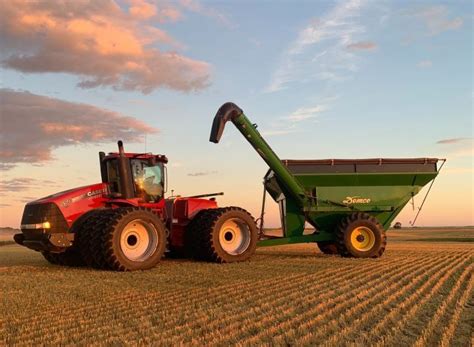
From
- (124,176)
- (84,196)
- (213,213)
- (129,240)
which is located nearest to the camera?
(129,240)

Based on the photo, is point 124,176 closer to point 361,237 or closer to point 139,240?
point 139,240

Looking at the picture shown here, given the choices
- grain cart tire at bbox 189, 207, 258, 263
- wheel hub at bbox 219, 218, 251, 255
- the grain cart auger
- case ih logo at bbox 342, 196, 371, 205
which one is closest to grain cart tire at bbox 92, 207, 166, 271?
grain cart tire at bbox 189, 207, 258, 263

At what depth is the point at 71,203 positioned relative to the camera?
906 centimetres

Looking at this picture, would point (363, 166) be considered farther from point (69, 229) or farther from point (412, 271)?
point (69, 229)

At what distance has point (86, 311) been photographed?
4.96 m

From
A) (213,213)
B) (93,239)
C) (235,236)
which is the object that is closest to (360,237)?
(235,236)

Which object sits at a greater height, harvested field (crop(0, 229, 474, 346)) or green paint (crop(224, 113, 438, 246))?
green paint (crop(224, 113, 438, 246))

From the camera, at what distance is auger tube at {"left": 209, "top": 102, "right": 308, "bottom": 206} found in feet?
34.8

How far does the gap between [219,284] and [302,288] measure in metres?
1.27

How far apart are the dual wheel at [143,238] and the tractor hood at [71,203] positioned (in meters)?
0.21

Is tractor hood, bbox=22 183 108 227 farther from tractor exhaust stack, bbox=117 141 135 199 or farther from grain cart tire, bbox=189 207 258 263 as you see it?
grain cart tire, bbox=189 207 258 263

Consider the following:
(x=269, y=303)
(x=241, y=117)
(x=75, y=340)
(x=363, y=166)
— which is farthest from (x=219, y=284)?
(x=363, y=166)

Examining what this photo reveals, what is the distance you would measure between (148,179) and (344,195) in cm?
524

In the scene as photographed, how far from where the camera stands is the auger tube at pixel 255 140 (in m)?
10.6
